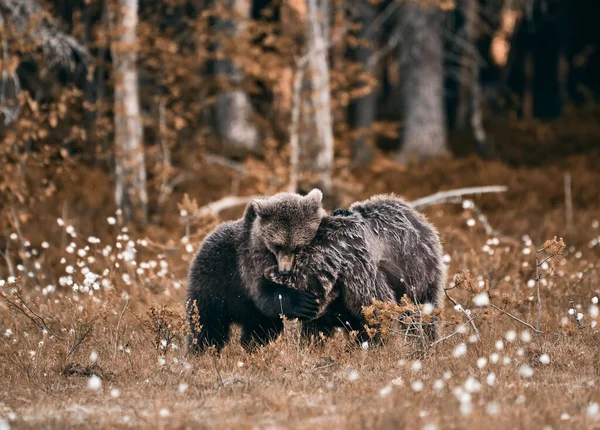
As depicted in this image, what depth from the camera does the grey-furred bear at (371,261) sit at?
6914 millimetres

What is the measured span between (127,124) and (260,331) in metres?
8.28

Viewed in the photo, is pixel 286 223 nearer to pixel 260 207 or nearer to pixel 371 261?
pixel 260 207

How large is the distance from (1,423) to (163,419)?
986mm

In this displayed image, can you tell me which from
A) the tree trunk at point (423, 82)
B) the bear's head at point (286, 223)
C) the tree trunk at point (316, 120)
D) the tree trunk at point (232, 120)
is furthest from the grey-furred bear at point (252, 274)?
the tree trunk at point (232, 120)

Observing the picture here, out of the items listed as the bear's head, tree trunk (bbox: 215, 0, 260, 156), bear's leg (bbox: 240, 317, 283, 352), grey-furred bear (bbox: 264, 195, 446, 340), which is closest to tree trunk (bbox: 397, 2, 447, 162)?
tree trunk (bbox: 215, 0, 260, 156)

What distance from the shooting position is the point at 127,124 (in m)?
14.9

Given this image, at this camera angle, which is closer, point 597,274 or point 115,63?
point 597,274

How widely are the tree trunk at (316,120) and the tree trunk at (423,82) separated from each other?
276 inches

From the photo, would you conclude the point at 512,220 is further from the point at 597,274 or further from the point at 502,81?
the point at 502,81

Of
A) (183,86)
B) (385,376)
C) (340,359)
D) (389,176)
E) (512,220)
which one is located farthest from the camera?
(389,176)

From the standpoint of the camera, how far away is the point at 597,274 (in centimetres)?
1052

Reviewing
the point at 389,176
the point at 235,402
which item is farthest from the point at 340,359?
the point at 389,176

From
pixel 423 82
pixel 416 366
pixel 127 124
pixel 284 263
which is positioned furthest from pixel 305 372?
pixel 423 82

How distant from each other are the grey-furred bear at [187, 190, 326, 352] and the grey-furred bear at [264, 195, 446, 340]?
101mm
